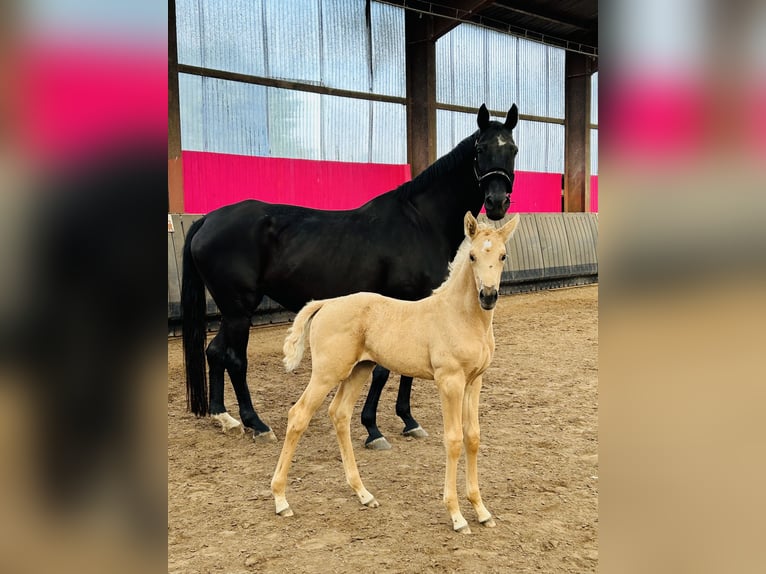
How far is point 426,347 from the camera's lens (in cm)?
273

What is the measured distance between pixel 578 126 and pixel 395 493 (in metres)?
13.8

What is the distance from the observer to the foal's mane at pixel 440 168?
395cm

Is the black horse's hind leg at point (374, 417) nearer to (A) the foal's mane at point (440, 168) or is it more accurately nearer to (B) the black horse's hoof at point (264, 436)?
(B) the black horse's hoof at point (264, 436)

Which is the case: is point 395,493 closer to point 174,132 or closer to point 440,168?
point 440,168

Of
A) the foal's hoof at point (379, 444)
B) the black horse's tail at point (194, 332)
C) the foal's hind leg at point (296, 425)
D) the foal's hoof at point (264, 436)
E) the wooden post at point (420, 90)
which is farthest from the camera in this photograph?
the wooden post at point (420, 90)

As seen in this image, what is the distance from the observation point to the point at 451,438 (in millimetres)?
2629

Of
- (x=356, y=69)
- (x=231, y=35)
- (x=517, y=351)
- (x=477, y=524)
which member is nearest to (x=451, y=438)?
(x=477, y=524)

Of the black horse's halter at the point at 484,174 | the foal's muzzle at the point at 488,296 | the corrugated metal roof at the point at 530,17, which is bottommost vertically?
the foal's muzzle at the point at 488,296

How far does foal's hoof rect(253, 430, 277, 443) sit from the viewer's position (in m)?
3.87

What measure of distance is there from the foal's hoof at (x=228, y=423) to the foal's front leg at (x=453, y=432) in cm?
193

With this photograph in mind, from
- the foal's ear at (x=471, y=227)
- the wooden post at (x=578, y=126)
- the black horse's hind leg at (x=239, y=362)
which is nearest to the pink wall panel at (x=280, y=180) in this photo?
the wooden post at (x=578, y=126)
